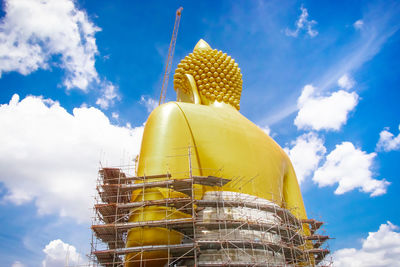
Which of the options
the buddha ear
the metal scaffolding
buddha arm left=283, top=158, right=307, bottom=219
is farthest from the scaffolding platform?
the buddha ear

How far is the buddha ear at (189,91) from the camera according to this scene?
57.9ft

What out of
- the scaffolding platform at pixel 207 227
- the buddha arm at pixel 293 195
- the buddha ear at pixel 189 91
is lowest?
the scaffolding platform at pixel 207 227

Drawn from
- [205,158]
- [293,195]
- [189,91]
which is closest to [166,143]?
[205,158]

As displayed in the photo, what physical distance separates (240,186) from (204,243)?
296 cm

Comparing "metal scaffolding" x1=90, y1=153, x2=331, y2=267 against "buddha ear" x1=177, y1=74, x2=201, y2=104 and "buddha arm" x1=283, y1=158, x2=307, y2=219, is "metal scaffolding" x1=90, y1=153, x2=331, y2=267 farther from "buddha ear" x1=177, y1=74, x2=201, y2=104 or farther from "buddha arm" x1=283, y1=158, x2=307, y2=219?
"buddha ear" x1=177, y1=74, x2=201, y2=104

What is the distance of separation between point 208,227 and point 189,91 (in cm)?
815

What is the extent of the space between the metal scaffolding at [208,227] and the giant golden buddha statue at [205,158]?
0.24 m

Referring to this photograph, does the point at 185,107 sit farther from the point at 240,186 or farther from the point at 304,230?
the point at 304,230

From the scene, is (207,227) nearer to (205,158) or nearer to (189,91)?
(205,158)

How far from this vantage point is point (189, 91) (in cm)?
1814

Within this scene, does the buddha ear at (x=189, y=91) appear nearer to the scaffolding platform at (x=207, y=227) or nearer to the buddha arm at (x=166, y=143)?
the buddha arm at (x=166, y=143)

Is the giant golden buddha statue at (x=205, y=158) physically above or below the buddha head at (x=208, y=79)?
below

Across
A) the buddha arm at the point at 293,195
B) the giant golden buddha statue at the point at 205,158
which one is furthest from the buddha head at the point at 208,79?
the buddha arm at the point at 293,195

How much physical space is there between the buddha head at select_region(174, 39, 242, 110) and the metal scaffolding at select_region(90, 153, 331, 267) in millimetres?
6020
